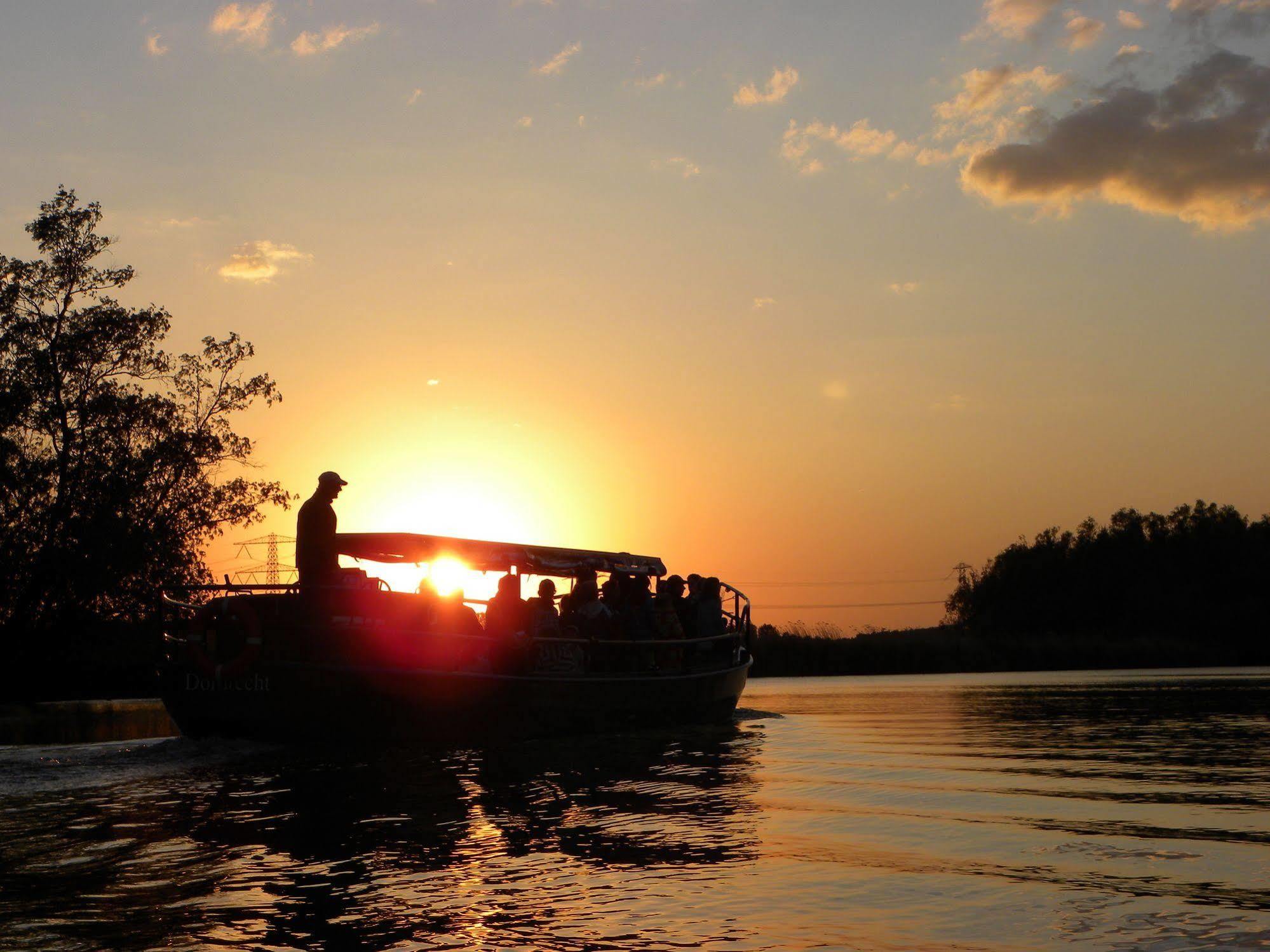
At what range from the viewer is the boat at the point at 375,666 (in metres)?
15.0

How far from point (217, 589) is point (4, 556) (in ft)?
71.9

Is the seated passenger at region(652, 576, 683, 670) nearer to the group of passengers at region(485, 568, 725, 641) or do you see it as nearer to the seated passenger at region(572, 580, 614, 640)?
the group of passengers at region(485, 568, 725, 641)

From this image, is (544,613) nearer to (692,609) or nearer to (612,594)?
(612,594)

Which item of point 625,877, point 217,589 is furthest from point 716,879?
point 217,589

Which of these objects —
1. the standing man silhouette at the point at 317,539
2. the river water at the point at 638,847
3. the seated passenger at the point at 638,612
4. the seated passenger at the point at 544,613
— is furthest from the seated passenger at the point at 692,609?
the standing man silhouette at the point at 317,539

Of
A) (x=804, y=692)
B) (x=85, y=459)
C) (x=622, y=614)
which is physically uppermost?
(x=85, y=459)

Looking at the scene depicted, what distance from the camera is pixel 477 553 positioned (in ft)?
61.5

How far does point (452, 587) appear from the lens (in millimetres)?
17266

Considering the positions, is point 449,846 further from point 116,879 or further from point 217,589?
point 217,589

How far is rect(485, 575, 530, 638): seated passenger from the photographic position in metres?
Result: 16.9

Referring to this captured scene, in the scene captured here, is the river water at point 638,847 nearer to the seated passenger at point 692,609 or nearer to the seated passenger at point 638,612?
the seated passenger at point 638,612

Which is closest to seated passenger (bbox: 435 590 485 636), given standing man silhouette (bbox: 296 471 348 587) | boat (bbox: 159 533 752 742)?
boat (bbox: 159 533 752 742)

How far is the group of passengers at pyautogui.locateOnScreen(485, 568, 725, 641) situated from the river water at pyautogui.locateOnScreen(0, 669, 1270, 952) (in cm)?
203

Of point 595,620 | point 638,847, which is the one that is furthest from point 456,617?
point 638,847
